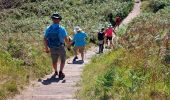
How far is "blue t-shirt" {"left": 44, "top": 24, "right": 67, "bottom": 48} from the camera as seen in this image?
1225 cm

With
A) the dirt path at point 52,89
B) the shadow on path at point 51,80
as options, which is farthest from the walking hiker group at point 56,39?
the dirt path at point 52,89

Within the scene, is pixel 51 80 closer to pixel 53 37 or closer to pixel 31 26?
pixel 53 37

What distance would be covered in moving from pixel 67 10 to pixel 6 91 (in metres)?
36.6

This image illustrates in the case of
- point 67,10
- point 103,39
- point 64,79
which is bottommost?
point 67,10

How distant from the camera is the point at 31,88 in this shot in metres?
11.2

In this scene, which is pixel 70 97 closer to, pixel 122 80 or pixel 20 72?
pixel 122 80

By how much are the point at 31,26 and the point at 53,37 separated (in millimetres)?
19918

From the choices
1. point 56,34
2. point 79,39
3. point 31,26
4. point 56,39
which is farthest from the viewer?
point 31,26

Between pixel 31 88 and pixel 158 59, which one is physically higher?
pixel 158 59

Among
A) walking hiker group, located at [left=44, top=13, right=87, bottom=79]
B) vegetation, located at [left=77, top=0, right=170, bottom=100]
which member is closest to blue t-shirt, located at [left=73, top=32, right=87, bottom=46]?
walking hiker group, located at [left=44, top=13, right=87, bottom=79]

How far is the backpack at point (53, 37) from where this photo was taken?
1226cm

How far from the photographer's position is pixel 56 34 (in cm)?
1228

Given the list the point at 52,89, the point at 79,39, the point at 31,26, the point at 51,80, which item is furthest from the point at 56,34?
the point at 31,26

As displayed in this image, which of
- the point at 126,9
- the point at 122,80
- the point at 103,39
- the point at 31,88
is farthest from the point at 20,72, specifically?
the point at 126,9
